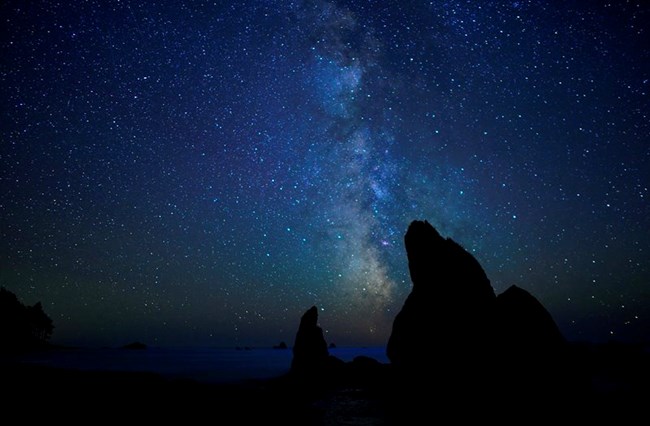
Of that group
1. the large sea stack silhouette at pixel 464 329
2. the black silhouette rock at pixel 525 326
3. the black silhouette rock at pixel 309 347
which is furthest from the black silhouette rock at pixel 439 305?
the black silhouette rock at pixel 309 347

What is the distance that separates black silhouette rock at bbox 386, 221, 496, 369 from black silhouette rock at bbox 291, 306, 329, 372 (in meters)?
14.0

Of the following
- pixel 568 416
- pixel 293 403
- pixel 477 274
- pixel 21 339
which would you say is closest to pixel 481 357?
pixel 568 416

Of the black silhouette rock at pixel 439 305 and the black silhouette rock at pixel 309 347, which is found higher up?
the black silhouette rock at pixel 439 305

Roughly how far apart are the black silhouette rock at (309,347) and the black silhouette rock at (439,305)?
Result: 14010 mm

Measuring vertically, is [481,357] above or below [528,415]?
above

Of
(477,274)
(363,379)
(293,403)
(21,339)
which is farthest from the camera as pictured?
(21,339)

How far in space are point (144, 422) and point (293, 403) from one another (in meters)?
10.7

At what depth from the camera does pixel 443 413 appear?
18.2 m

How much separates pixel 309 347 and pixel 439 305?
73.2ft

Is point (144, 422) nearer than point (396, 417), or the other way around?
point (144, 422)

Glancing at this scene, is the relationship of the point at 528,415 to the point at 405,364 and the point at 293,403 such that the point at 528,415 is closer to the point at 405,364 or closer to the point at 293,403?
the point at 405,364

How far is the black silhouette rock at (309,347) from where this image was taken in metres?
41.3

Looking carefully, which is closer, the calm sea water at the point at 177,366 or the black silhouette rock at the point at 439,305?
the black silhouette rock at the point at 439,305

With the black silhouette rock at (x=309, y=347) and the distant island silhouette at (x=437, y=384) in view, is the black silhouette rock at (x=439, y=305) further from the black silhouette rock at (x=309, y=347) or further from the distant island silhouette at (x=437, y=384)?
the black silhouette rock at (x=309, y=347)
